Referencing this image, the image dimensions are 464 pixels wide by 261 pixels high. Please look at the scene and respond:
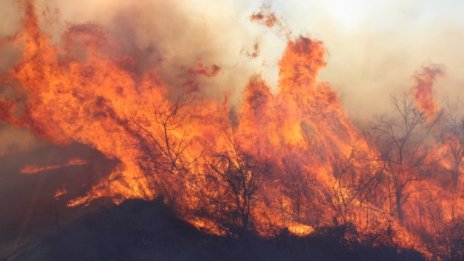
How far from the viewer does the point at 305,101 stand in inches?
960

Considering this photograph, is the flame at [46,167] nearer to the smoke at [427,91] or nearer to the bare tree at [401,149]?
the bare tree at [401,149]

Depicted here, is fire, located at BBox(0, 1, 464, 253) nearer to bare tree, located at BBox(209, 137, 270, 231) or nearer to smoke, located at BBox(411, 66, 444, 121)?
bare tree, located at BBox(209, 137, 270, 231)

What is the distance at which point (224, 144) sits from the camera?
22.4m

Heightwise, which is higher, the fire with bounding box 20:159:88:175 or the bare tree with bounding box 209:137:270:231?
the fire with bounding box 20:159:88:175

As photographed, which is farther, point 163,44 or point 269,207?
point 163,44

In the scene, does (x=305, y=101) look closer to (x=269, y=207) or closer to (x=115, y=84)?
(x=269, y=207)

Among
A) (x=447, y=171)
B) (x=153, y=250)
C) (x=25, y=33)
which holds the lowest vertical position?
(x=153, y=250)

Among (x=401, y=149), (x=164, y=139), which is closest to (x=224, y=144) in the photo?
(x=164, y=139)

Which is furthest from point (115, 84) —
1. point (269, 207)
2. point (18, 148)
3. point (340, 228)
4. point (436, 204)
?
point (436, 204)

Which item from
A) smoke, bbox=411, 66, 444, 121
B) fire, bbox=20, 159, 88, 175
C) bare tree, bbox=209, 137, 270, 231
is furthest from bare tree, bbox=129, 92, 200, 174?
smoke, bbox=411, 66, 444, 121

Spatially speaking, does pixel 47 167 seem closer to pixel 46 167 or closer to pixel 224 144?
pixel 46 167

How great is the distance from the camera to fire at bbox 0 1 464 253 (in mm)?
19766

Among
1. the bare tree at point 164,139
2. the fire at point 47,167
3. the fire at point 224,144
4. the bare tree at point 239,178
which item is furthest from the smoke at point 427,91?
the fire at point 47,167

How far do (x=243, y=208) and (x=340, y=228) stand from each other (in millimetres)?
5075
